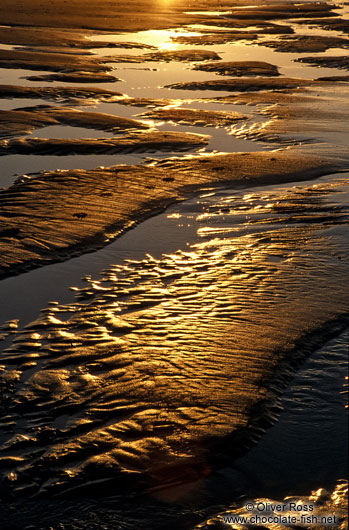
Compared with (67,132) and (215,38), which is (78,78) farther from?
(215,38)

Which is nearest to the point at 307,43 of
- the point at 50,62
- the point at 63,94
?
the point at 50,62

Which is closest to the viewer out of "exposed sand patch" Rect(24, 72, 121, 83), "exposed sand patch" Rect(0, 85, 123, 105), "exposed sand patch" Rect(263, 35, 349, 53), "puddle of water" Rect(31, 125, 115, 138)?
"puddle of water" Rect(31, 125, 115, 138)

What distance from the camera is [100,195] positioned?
12.4 m

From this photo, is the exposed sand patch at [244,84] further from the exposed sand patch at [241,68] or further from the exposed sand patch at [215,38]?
the exposed sand patch at [215,38]

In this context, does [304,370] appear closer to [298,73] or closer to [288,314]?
[288,314]

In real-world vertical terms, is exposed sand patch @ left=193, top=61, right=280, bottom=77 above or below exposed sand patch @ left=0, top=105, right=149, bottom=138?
above

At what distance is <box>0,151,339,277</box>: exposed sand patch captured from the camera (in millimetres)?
10359

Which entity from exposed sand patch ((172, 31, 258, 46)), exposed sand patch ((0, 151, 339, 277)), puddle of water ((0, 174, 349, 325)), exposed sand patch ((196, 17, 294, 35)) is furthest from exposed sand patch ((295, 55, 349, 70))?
puddle of water ((0, 174, 349, 325))

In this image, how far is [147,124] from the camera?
17.8 m

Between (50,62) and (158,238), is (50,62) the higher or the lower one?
the higher one

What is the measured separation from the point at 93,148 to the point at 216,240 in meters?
5.66

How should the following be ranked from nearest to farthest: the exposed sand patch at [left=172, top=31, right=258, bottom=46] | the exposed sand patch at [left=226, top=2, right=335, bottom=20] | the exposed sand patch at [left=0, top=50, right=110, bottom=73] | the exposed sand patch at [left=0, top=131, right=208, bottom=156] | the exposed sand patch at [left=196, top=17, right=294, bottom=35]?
the exposed sand patch at [left=0, top=131, right=208, bottom=156] → the exposed sand patch at [left=0, top=50, right=110, bottom=73] → the exposed sand patch at [left=172, top=31, right=258, bottom=46] → the exposed sand patch at [left=196, top=17, right=294, bottom=35] → the exposed sand patch at [left=226, top=2, right=335, bottom=20]

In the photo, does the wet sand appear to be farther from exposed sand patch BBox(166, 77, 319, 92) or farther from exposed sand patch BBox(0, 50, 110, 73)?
exposed sand patch BBox(0, 50, 110, 73)

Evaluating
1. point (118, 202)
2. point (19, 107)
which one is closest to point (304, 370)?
point (118, 202)
